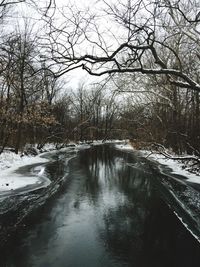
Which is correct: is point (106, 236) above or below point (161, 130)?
below

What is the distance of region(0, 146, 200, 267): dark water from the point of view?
6031 mm

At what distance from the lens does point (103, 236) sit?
24.4 ft

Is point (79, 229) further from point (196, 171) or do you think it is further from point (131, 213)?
point (196, 171)

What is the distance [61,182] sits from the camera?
50.7ft

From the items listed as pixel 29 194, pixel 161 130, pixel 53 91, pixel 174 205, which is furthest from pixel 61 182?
pixel 53 91

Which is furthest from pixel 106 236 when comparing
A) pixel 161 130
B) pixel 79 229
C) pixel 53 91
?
pixel 53 91

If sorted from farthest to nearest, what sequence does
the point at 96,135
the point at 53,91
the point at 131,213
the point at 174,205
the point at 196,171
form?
the point at 96,135 < the point at 53,91 < the point at 196,171 < the point at 174,205 < the point at 131,213

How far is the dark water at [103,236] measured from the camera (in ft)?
19.8

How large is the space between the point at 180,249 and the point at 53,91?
156 ft

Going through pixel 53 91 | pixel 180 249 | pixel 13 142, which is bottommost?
pixel 180 249

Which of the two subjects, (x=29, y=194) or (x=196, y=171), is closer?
(x=29, y=194)

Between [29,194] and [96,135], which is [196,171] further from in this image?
[96,135]

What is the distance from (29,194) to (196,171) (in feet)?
32.9

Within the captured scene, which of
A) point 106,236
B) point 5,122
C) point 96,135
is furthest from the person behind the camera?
point 96,135
